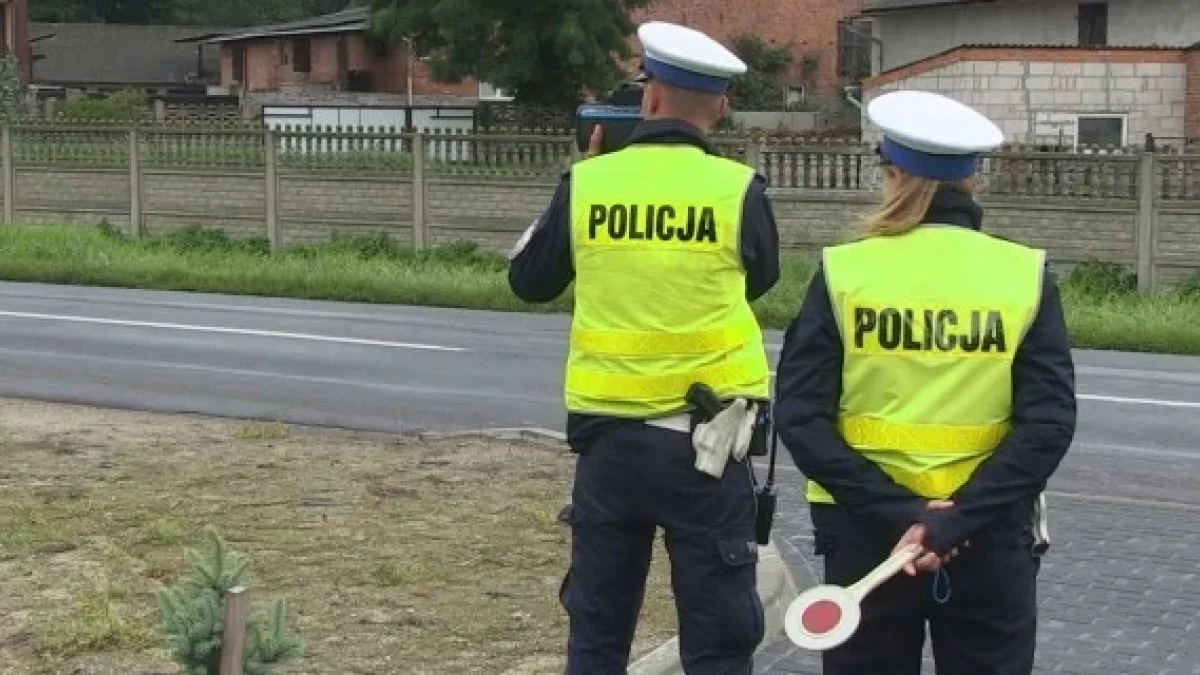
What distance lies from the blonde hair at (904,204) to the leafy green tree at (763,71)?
5025 cm

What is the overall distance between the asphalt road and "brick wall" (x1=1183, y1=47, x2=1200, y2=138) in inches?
691

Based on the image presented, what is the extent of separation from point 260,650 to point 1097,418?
29.7ft

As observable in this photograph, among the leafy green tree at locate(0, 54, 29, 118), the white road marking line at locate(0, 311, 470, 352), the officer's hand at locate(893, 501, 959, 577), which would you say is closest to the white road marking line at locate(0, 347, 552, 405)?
the white road marking line at locate(0, 311, 470, 352)

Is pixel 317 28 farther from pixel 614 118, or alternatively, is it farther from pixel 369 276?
pixel 614 118

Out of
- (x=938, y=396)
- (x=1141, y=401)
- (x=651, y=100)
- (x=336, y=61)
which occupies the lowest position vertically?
(x=1141, y=401)

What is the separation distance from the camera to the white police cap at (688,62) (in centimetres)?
484

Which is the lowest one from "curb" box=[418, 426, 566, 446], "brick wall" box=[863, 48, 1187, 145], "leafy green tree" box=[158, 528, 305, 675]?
"curb" box=[418, 426, 566, 446]

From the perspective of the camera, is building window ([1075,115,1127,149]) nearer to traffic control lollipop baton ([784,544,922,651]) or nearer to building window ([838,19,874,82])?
building window ([838,19,874,82])

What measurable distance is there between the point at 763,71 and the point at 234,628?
173 ft

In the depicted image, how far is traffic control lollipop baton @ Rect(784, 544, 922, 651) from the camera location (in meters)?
3.98

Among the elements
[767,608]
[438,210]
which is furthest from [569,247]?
[438,210]

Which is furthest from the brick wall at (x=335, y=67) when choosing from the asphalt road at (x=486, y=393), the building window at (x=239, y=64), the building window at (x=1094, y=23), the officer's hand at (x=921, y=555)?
the officer's hand at (x=921, y=555)

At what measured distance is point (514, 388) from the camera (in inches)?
539

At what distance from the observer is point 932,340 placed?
4141 millimetres
